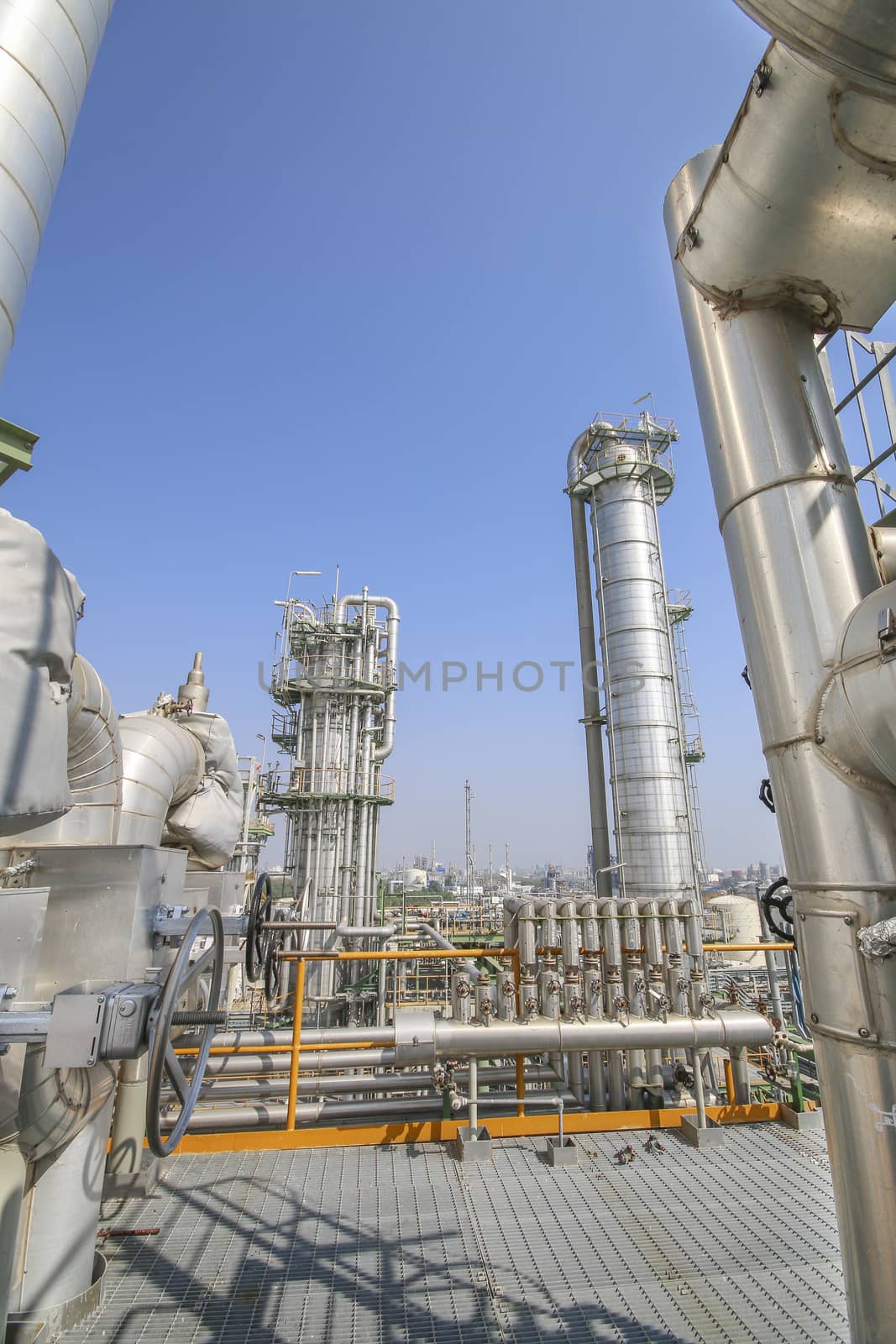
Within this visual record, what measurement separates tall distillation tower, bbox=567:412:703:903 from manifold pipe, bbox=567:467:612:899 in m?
0.02

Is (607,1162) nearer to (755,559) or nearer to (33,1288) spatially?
(33,1288)

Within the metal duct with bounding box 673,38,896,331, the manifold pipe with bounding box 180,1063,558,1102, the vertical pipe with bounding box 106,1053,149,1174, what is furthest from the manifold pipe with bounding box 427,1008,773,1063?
the metal duct with bounding box 673,38,896,331

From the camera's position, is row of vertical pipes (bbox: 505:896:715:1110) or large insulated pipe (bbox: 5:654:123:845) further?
row of vertical pipes (bbox: 505:896:715:1110)

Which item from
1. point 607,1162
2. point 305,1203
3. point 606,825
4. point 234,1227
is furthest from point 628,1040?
point 606,825

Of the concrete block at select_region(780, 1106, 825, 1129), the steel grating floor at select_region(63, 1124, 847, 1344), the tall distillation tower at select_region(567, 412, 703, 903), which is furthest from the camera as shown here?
the tall distillation tower at select_region(567, 412, 703, 903)

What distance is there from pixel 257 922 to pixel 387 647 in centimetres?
1907

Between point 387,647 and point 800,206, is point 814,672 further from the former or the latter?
point 387,647

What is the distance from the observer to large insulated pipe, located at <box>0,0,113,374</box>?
2.48 meters

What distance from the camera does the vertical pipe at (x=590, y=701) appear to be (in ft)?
44.2

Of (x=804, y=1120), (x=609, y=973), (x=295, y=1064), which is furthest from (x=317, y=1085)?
(x=804, y=1120)

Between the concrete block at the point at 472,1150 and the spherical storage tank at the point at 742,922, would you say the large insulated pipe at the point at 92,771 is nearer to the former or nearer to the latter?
the concrete block at the point at 472,1150

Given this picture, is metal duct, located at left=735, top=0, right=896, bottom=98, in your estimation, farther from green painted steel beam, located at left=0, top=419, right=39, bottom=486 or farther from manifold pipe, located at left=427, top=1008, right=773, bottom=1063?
manifold pipe, located at left=427, top=1008, right=773, bottom=1063

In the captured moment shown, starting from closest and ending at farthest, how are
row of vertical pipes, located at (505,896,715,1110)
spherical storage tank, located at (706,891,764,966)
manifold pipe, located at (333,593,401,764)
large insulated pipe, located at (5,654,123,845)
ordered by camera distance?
large insulated pipe, located at (5,654,123,845) → row of vertical pipes, located at (505,896,715,1110) → manifold pipe, located at (333,593,401,764) → spherical storage tank, located at (706,891,764,966)

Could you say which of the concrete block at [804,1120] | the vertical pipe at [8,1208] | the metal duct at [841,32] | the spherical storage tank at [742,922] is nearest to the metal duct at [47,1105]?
the vertical pipe at [8,1208]
